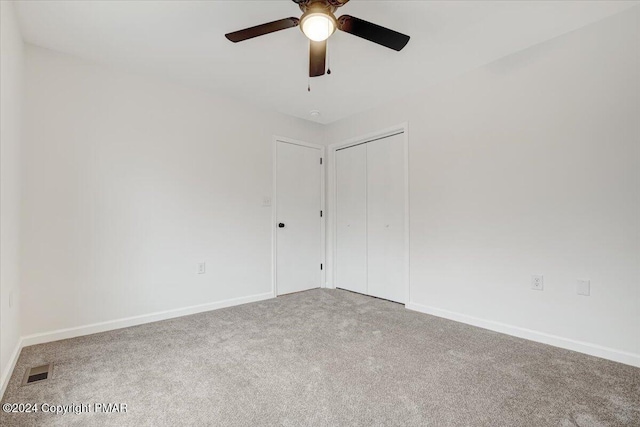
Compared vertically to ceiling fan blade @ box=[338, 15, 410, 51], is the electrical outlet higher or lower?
lower

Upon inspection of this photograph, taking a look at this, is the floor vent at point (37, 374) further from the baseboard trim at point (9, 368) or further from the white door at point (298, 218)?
the white door at point (298, 218)

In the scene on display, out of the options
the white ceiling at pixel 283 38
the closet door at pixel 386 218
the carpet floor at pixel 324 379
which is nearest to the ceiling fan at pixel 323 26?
the white ceiling at pixel 283 38

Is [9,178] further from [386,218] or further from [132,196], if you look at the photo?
[386,218]

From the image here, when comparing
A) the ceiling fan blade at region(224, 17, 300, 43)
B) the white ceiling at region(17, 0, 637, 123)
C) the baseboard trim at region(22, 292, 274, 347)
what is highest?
the white ceiling at region(17, 0, 637, 123)

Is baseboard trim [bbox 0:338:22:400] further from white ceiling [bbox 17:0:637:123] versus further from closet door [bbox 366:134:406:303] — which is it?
closet door [bbox 366:134:406:303]

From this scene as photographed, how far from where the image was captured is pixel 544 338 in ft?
7.75

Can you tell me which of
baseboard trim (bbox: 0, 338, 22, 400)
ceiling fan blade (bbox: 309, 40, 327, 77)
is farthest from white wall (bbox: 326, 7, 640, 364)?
baseboard trim (bbox: 0, 338, 22, 400)

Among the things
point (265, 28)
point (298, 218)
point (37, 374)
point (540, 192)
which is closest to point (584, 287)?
point (540, 192)

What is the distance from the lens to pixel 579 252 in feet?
7.32

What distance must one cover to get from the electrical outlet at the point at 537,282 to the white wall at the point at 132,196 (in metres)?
2.70

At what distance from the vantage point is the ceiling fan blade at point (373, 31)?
170 centimetres

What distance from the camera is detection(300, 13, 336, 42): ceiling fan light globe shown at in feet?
5.42

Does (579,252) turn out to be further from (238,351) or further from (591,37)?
(238,351)

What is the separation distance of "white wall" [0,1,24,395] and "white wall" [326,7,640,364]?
3242mm
